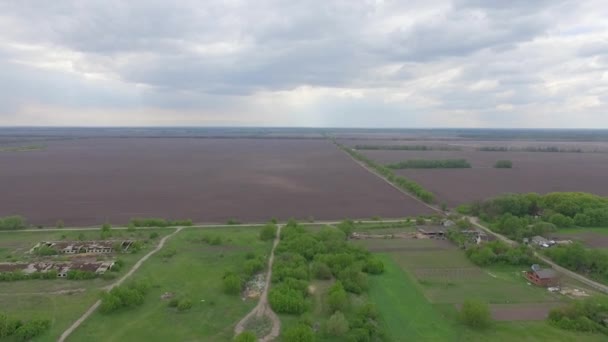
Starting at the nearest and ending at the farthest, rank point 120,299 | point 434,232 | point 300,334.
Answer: point 300,334 → point 120,299 → point 434,232

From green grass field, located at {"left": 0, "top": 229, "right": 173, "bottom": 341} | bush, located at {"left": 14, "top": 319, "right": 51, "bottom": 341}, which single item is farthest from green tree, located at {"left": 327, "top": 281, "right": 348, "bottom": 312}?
bush, located at {"left": 14, "top": 319, "right": 51, "bottom": 341}

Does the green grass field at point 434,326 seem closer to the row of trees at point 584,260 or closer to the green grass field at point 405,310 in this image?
the green grass field at point 405,310

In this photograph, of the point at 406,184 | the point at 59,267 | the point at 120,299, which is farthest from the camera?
the point at 406,184

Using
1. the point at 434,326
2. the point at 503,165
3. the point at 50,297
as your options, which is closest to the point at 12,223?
the point at 50,297

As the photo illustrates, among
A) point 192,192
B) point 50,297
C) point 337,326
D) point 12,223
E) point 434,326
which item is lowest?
point 434,326

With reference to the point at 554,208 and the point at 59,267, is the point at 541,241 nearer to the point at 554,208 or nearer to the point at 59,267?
the point at 554,208

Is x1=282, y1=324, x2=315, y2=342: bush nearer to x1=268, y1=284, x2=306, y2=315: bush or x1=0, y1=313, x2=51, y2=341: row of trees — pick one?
x1=268, y1=284, x2=306, y2=315: bush

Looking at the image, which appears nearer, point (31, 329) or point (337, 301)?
point (31, 329)

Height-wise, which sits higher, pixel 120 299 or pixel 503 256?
pixel 503 256
